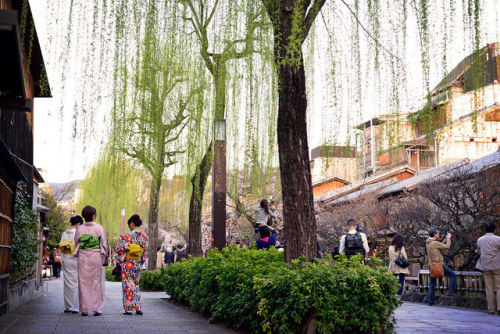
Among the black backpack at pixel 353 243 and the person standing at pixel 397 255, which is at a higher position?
the black backpack at pixel 353 243

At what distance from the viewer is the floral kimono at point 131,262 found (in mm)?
10930

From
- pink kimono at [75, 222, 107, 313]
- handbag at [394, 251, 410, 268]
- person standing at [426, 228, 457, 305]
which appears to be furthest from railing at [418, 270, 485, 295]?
pink kimono at [75, 222, 107, 313]

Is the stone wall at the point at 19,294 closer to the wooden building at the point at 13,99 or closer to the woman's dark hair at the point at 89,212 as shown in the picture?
the wooden building at the point at 13,99

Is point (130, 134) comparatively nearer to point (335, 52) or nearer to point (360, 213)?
point (335, 52)

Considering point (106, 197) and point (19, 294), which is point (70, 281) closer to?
point (19, 294)

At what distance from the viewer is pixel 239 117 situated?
322 inches

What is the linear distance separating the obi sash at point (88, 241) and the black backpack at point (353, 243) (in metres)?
5.07

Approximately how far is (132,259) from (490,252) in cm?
659

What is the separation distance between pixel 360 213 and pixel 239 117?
19823 millimetres

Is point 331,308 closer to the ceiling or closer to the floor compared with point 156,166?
closer to the floor

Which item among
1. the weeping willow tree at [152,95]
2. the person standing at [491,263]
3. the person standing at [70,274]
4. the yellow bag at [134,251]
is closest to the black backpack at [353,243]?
the person standing at [491,263]

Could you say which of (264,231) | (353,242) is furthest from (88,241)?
(353,242)

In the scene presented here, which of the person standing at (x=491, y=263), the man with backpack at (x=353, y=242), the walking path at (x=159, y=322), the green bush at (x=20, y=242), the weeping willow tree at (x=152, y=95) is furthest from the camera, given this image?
the man with backpack at (x=353, y=242)

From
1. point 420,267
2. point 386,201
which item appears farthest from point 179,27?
point 386,201
